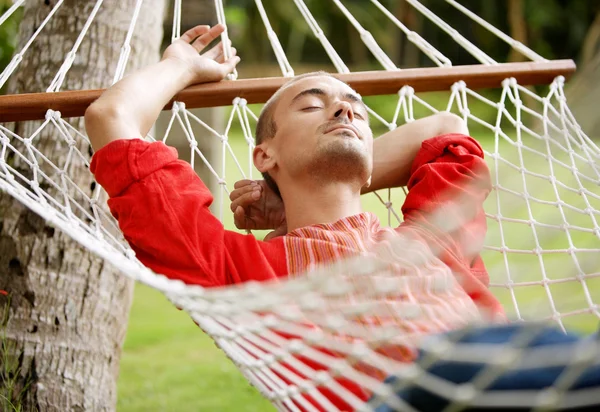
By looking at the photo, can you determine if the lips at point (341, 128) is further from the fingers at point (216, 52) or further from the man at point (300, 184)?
the fingers at point (216, 52)

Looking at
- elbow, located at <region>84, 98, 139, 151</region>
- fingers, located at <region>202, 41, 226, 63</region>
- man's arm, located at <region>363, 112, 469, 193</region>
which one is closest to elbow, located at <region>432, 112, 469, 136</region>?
man's arm, located at <region>363, 112, 469, 193</region>

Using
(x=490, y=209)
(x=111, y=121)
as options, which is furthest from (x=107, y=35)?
(x=490, y=209)

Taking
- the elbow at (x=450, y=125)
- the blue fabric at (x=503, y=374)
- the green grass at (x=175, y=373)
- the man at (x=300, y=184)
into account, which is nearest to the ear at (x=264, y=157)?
the man at (x=300, y=184)

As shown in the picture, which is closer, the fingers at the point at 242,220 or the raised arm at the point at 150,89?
the raised arm at the point at 150,89

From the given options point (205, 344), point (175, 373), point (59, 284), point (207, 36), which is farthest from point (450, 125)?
point (205, 344)

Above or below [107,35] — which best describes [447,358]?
below

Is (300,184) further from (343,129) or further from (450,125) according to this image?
(450,125)

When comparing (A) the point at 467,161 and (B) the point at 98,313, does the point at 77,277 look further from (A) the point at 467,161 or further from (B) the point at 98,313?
(A) the point at 467,161

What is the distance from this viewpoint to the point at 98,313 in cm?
177

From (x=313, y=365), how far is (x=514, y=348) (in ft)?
1.56

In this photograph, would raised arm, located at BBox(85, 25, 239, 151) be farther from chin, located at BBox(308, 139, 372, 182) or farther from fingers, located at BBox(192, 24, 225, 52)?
chin, located at BBox(308, 139, 372, 182)

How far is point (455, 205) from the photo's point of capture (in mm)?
1588

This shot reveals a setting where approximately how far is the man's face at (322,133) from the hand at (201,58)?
0.58ft

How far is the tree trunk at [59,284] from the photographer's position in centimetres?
168
